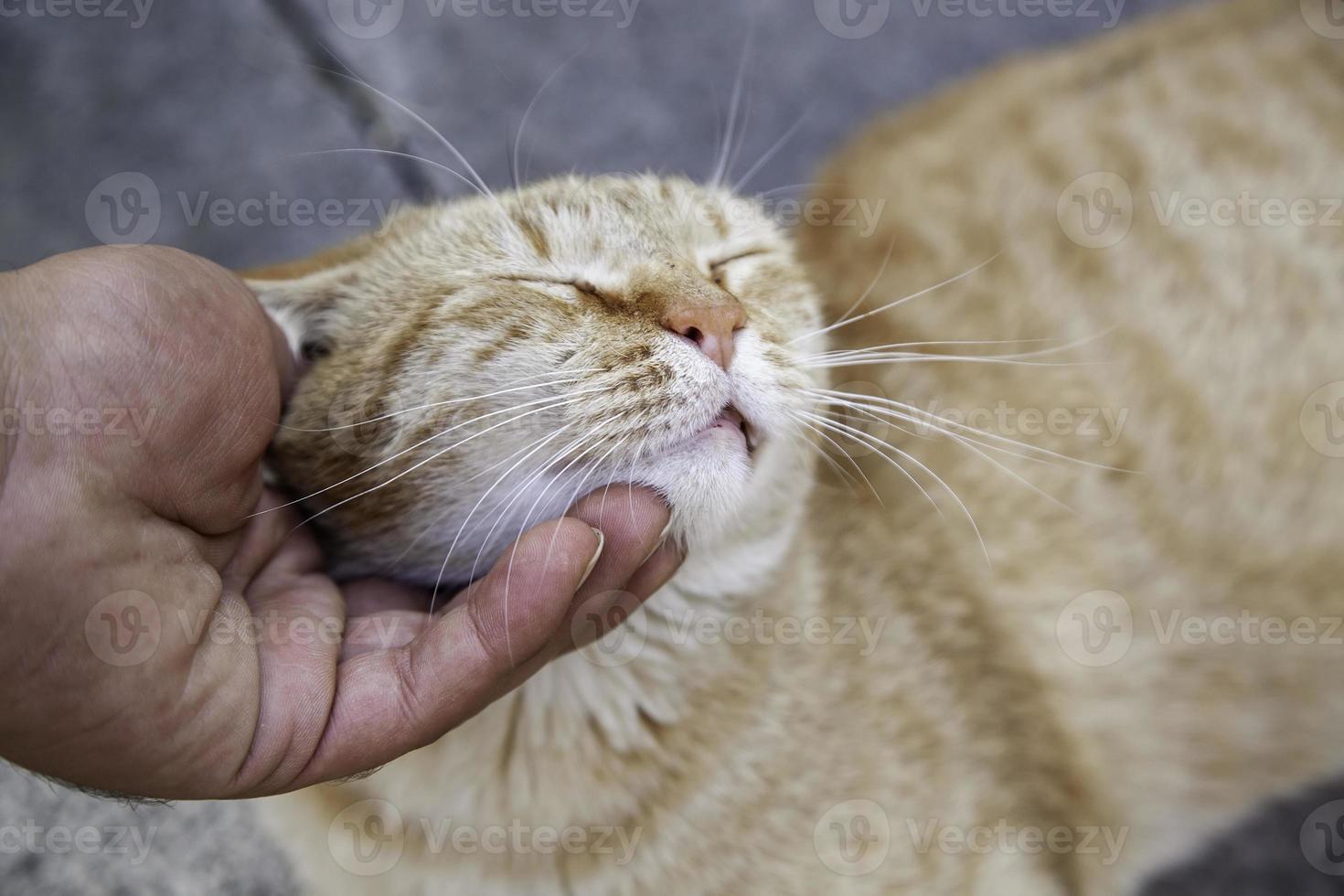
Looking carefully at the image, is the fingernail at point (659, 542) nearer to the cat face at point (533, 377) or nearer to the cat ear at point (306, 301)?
the cat face at point (533, 377)

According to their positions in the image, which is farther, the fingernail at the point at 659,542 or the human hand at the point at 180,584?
the fingernail at the point at 659,542

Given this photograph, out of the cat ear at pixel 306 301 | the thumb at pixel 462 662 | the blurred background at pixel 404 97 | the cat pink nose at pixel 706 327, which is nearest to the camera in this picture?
the thumb at pixel 462 662

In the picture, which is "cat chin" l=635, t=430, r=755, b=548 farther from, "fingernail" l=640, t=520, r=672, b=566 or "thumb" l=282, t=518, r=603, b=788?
"thumb" l=282, t=518, r=603, b=788

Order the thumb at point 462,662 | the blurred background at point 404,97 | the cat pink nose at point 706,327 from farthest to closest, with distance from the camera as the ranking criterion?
the blurred background at point 404,97 < the cat pink nose at point 706,327 < the thumb at point 462,662

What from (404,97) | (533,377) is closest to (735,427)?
(533,377)

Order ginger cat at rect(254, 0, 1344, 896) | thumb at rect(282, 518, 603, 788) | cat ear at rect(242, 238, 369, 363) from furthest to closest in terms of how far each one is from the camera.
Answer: cat ear at rect(242, 238, 369, 363), ginger cat at rect(254, 0, 1344, 896), thumb at rect(282, 518, 603, 788)

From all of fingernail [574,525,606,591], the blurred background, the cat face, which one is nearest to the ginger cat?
the cat face

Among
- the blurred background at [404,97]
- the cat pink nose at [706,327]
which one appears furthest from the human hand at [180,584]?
the blurred background at [404,97]
